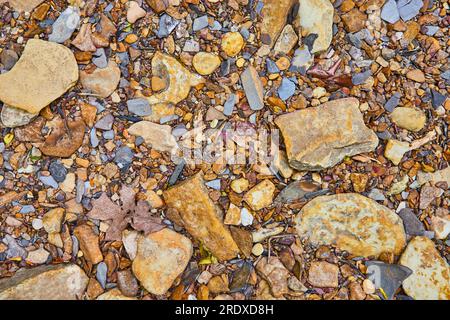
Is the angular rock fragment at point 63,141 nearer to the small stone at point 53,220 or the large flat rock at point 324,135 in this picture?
the small stone at point 53,220

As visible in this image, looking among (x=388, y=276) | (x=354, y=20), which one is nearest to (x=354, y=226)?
(x=388, y=276)

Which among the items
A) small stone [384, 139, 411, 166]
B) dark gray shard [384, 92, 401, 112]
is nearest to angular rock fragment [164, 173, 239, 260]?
small stone [384, 139, 411, 166]

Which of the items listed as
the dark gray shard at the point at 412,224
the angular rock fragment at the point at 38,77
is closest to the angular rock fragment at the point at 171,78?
the angular rock fragment at the point at 38,77

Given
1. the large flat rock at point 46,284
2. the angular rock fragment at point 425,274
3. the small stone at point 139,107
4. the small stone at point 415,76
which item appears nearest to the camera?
the large flat rock at point 46,284

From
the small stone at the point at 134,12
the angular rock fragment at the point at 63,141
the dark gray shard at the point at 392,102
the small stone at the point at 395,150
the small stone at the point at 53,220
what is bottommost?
the small stone at the point at 53,220

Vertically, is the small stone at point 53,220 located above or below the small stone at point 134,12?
below

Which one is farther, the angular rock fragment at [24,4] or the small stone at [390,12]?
the small stone at [390,12]
